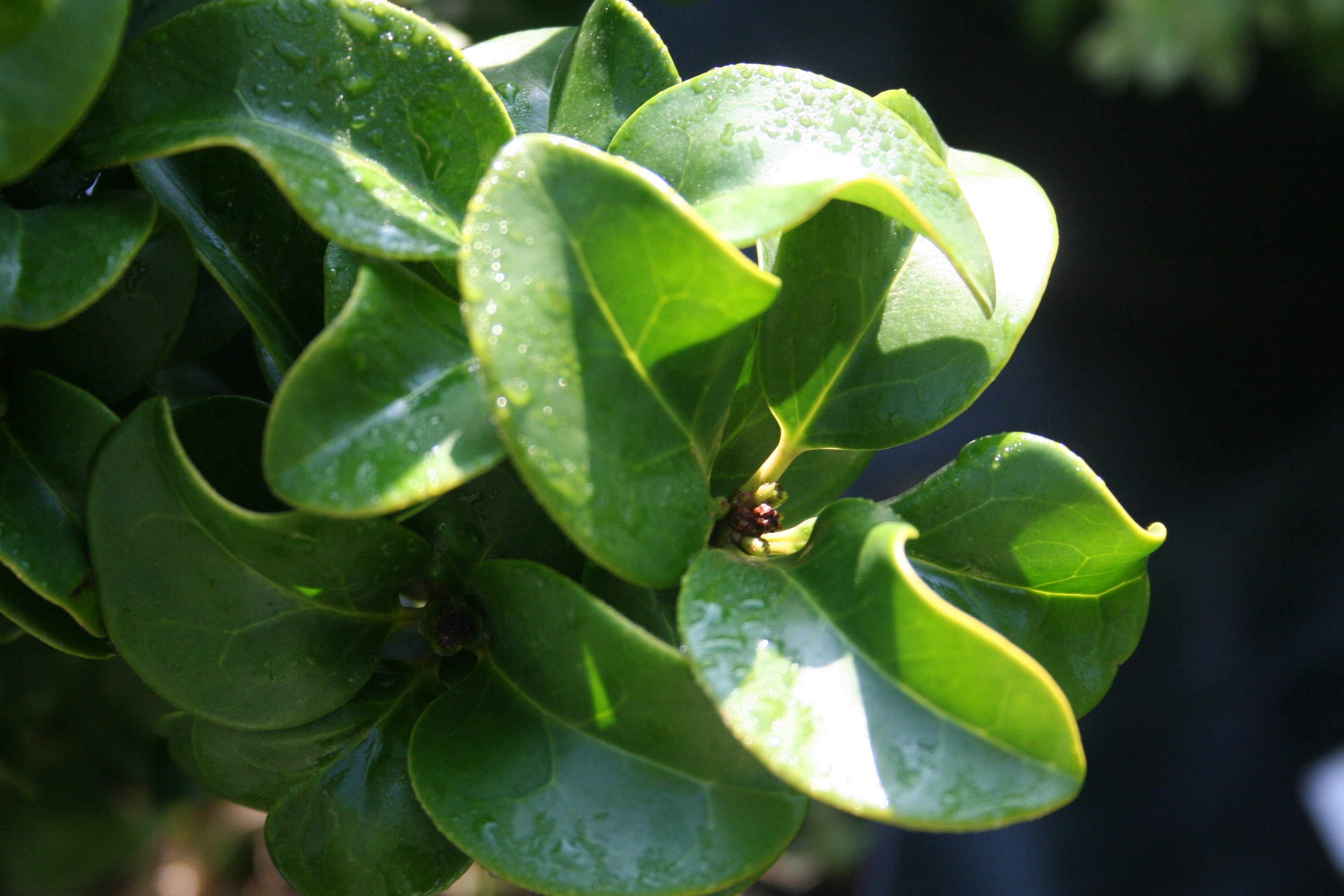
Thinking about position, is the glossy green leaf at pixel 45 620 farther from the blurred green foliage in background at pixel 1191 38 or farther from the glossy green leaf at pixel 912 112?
the blurred green foliage in background at pixel 1191 38

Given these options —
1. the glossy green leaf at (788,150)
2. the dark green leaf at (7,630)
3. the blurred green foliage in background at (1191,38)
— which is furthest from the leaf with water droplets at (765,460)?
the blurred green foliage in background at (1191,38)

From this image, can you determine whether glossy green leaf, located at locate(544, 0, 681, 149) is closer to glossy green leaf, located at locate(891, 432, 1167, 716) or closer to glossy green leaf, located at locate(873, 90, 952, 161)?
glossy green leaf, located at locate(873, 90, 952, 161)

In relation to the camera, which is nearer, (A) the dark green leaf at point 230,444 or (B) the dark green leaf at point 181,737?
(A) the dark green leaf at point 230,444

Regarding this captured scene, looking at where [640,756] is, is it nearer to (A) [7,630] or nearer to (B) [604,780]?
(B) [604,780]

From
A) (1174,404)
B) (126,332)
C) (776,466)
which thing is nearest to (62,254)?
(126,332)

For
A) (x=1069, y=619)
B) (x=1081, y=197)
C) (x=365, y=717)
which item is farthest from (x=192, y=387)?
(x=1081, y=197)

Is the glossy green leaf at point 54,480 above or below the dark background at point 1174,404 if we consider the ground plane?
above
